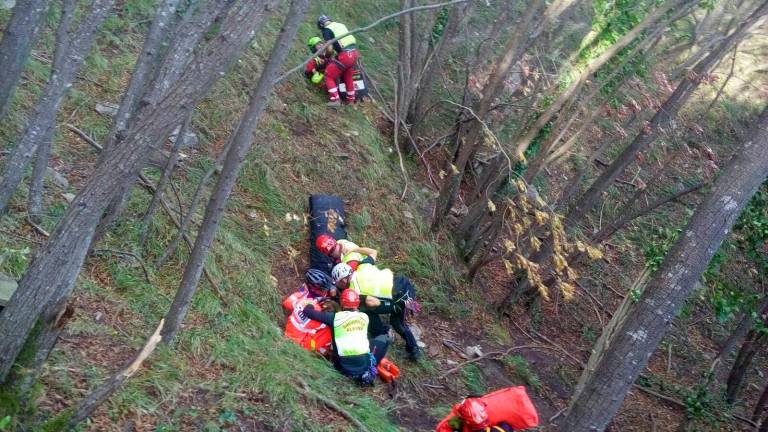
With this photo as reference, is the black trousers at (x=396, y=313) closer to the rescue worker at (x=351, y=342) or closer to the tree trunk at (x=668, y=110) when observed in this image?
the rescue worker at (x=351, y=342)

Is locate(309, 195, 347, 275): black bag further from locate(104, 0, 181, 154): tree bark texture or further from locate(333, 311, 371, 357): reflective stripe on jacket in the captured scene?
locate(104, 0, 181, 154): tree bark texture

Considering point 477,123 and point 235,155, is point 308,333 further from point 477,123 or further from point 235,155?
point 477,123

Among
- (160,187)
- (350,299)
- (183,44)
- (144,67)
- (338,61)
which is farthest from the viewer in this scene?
(338,61)

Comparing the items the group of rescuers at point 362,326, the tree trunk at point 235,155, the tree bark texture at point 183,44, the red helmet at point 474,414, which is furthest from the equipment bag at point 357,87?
the red helmet at point 474,414

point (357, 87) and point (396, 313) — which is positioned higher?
point (357, 87)

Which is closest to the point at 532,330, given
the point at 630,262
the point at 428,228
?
the point at 428,228

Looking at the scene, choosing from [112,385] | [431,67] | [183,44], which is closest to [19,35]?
[183,44]

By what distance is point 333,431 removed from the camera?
5.80 m

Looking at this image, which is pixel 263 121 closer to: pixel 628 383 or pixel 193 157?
pixel 193 157

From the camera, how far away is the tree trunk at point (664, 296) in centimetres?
544

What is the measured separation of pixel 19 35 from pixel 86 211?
2.50 m

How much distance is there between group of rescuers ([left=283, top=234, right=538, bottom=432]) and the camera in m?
5.79

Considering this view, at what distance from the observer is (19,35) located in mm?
5602

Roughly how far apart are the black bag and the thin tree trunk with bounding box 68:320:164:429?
4.44m
